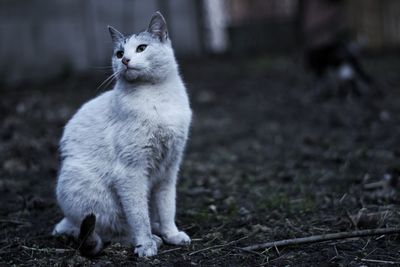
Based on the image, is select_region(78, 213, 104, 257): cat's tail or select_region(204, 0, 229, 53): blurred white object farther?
select_region(204, 0, 229, 53): blurred white object

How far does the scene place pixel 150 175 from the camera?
9.35 feet

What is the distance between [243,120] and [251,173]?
2074 millimetres

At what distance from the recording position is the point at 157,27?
2.89 meters

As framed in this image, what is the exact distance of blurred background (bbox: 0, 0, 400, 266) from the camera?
2953 millimetres

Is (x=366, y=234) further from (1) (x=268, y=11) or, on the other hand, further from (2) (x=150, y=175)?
(1) (x=268, y=11)

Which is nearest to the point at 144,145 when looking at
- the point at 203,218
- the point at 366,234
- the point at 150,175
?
the point at 150,175

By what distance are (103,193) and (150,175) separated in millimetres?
263

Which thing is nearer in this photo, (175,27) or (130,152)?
(130,152)

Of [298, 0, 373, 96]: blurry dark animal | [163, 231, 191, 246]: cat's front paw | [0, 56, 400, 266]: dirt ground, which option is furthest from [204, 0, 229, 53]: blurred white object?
[163, 231, 191, 246]: cat's front paw

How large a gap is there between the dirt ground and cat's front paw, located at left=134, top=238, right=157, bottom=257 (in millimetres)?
50

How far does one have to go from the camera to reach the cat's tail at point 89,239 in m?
2.61

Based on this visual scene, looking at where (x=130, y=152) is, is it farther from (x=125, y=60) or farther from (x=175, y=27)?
(x=175, y=27)

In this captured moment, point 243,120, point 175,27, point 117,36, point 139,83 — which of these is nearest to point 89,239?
point 139,83

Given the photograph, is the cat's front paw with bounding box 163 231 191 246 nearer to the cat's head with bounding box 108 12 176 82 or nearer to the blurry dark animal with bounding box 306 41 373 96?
the cat's head with bounding box 108 12 176 82
